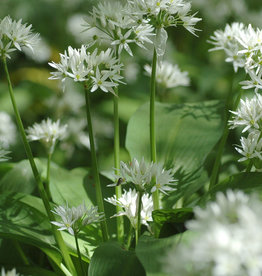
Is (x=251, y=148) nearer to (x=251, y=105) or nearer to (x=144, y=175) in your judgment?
(x=251, y=105)

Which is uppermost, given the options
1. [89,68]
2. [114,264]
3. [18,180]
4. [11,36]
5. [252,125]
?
[11,36]

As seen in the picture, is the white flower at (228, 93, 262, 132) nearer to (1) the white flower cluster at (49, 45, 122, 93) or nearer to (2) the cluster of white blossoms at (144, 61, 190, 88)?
(1) the white flower cluster at (49, 45, 122, 93)

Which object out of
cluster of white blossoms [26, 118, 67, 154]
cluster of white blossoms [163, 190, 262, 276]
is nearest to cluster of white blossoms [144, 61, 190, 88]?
cluster of white blossoms [26, 118, 67, 154]

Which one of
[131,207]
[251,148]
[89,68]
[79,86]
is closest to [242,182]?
[251,148]

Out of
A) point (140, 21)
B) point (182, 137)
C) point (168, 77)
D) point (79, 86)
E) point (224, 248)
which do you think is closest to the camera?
point (224, 248)

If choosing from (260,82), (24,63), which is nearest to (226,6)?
(24,63)

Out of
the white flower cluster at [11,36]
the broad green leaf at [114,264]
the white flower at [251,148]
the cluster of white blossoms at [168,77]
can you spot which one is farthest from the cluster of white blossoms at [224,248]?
the cluster of white blossoms at [168,77]

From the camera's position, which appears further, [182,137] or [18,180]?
[18,180]
